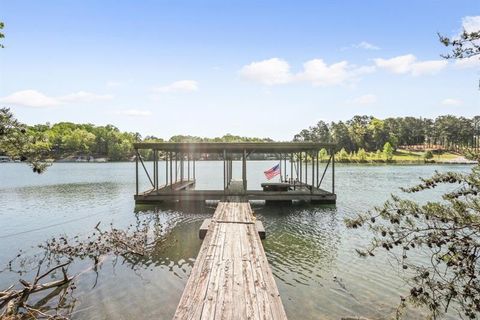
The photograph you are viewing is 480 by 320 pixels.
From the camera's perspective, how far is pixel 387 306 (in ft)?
25.1

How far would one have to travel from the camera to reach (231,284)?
5.79 metres

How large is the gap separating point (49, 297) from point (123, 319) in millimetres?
2671

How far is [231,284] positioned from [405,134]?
482 feet

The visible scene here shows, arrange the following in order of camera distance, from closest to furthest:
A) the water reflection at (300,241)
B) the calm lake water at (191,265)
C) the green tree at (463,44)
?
the green tree at (463,44)
the calm lake water at (191,265)
the water reflection at (300,241)

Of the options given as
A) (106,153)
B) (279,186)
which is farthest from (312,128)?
(279,186)

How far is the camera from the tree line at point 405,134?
120m

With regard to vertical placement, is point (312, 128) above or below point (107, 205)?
above

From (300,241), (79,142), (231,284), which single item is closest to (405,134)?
(79,142)

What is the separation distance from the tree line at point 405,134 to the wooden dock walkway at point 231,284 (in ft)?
391

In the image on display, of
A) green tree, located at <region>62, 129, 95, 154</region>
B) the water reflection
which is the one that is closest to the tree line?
green tree, located at <region>62, 129, 95, 154</region>

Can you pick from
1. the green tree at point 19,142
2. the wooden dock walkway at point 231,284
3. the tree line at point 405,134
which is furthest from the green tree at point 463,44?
the tree line at point 405,134

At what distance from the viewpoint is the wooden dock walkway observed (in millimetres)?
4762

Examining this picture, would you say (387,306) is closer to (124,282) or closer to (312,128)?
(124,282)

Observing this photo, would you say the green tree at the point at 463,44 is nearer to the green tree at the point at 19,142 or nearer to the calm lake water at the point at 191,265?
the calm lake water at the point at 191,265
